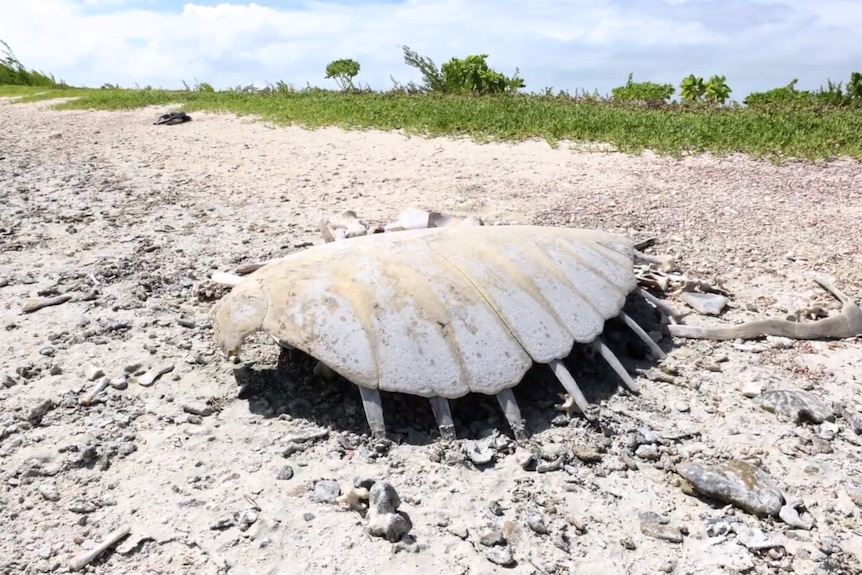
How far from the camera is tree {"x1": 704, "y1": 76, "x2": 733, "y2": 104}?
12.5m

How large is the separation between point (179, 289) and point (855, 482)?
363 cm

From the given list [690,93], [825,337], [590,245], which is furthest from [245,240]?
[690,93]

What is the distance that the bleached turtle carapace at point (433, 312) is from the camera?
296 centimetres

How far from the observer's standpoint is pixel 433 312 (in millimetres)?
3072

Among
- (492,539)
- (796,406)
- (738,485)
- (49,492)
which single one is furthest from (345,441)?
(796,406)

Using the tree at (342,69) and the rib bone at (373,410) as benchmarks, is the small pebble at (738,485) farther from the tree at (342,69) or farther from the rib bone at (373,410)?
the tree at (342,69)

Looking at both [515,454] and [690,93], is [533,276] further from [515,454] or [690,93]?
[690,93]

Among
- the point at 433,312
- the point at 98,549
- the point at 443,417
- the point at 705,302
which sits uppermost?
the point at 433,312

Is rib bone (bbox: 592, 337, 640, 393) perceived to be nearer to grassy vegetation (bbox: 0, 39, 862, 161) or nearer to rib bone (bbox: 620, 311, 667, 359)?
rib bone (bbox: 620, 311, 667, 359)

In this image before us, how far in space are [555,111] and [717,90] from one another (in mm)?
4060

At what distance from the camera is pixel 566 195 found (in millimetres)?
6594

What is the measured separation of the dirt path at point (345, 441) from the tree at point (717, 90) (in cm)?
710

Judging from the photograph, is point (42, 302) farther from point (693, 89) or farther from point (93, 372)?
point (693, 89)

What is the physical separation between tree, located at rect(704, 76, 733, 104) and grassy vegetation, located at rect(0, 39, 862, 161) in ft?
0.07
